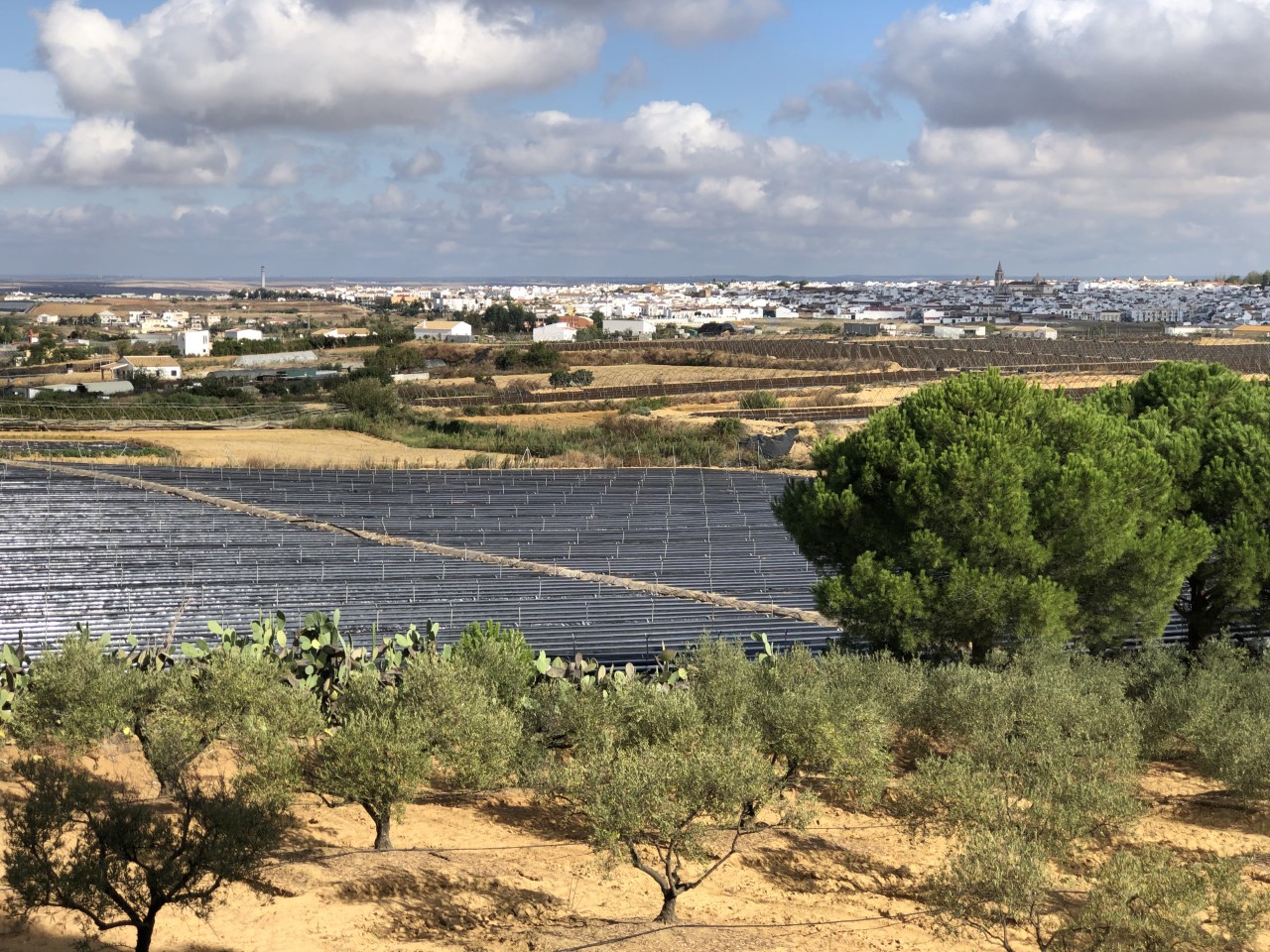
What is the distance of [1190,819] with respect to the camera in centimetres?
1464

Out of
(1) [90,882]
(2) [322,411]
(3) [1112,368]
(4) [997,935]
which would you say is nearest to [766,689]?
(4) [997,935]

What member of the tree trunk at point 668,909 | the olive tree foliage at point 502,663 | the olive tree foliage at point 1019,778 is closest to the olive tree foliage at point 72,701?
the olive tree foliage at point 502,663

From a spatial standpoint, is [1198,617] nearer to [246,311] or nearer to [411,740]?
[411,740]

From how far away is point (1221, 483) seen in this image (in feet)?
61.5

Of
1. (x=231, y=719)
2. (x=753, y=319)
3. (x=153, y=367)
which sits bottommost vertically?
(x=231, y=719)

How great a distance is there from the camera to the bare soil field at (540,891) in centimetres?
1060

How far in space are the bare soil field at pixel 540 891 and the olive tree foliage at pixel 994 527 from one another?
3.41m

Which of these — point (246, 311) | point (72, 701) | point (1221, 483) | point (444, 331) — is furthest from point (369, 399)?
point (246, 311)

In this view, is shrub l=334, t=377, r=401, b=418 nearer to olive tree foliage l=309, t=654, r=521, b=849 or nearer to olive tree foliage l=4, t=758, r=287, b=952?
olive tree foliage l=309, t=654, r=521, b=849

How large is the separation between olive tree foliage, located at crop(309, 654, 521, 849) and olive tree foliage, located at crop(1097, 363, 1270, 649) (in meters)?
11.1

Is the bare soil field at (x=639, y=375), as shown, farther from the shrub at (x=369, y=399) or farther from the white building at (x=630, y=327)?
the white building at (x=630, y=327)

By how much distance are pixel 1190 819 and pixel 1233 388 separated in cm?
907

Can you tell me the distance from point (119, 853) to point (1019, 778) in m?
9.09

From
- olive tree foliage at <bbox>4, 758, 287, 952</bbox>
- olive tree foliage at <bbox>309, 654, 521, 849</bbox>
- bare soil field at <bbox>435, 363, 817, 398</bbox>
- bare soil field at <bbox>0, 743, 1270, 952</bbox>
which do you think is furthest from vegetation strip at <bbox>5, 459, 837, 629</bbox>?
bare soil field at <bbox>435, 363, 817, 398</bbox>
